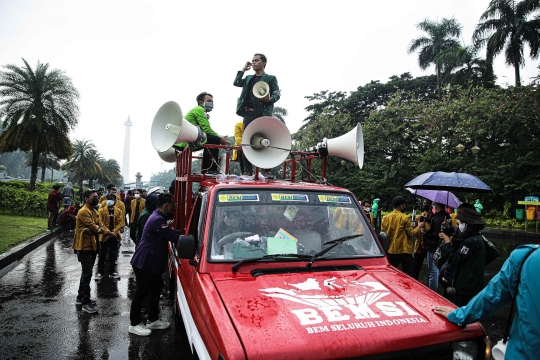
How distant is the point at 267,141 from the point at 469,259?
2.48 metres

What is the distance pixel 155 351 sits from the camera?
4.12 m

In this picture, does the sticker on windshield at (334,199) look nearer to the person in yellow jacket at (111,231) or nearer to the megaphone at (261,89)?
the megaphone at (261,89)

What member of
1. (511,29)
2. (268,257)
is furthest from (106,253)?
(511,29)

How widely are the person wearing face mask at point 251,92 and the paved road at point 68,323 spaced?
273cm

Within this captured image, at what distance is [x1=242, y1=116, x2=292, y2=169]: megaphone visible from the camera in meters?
4.46

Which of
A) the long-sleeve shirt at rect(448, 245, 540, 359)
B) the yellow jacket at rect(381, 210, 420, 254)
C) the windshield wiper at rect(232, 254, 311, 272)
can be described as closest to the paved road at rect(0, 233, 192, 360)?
the windshield wiper at rect(232, 254, 311, 272)

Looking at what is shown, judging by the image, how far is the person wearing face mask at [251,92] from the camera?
19.5 feet

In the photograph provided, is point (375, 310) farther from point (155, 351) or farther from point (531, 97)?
point (531, 97)

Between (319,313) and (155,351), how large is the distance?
262cm

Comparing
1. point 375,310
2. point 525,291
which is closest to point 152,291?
point 375,310

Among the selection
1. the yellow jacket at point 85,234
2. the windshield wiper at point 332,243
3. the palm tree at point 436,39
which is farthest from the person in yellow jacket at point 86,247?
the palm tree at point 436,39

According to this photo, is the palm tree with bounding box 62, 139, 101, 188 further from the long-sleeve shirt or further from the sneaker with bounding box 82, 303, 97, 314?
the long-sleeve shirt

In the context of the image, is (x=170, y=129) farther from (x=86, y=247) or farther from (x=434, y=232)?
(x=434, y=232)

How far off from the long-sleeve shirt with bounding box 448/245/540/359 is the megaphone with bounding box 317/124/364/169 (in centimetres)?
265
